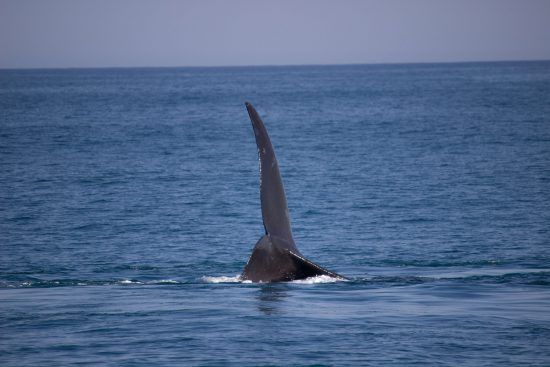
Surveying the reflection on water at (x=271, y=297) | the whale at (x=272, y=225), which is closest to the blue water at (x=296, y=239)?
the reflection on water at (x=271, y=297)

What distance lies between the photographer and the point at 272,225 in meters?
11.0

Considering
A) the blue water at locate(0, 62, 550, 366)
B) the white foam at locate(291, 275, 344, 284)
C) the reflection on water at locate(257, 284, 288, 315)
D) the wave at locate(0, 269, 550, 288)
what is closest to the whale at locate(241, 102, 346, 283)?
the white foam at locate(291, 275, 344, 284)

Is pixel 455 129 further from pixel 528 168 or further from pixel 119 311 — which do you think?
pixel 119 311

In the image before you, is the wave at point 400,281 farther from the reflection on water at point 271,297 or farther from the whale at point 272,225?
the whale at point 272,225

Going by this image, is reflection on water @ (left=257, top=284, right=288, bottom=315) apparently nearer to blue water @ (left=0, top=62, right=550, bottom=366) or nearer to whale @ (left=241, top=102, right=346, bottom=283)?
blue water @ (left=0, top=62, right=550, bottom=366)

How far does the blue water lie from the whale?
1.84 feet

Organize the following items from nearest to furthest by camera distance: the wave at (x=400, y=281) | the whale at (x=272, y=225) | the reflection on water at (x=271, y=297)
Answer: the whale at (x=272, y=225) → the reflection on water at (x=271, y=297) → the wave at (x=400, y=281)

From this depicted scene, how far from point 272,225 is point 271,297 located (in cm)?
143

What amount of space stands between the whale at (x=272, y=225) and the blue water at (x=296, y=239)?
22.1 inches

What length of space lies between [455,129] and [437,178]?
90.6 ft

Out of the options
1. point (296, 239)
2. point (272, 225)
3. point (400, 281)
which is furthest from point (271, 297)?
point (296, 239)

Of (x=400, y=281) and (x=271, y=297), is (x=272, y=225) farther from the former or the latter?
(x=400, y=281)

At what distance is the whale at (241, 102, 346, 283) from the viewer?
426 inches

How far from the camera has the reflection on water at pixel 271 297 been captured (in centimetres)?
1169
